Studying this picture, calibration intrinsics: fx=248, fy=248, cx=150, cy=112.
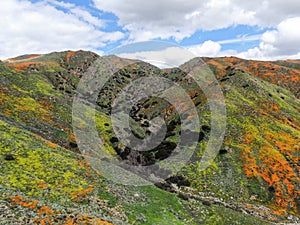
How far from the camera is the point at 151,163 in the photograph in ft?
198

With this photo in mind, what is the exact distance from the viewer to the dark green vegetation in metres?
27.9

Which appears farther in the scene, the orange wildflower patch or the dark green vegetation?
the orange wildflower patch

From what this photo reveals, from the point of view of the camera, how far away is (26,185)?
27.8 metres

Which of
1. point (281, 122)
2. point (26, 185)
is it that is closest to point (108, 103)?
point (281, 122)

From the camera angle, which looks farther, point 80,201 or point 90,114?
point 90,114

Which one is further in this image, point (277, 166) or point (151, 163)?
point (151, 163)

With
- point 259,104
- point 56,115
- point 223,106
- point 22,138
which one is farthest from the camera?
point 259,104

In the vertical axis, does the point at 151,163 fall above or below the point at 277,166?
below

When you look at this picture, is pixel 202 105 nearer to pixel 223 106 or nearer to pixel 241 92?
pixel 223 106

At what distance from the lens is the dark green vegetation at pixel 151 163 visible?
27.9 meters

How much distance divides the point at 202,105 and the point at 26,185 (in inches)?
2491

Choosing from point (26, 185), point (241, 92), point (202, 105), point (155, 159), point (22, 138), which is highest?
point (241, 92)

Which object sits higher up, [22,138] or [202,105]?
[202,105]

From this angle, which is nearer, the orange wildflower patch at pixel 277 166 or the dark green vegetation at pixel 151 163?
the dark green vegetation at pixel 151 163
